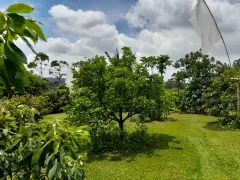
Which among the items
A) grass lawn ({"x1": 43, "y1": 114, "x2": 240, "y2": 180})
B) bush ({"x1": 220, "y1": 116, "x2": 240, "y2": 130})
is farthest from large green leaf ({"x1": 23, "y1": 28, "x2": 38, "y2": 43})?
bush ({"x1": 220, "y1": 116, "x2": 240, "y2": 130})

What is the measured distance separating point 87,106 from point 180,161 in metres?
3.65

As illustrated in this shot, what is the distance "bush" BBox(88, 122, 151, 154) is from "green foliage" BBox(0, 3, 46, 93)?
903cm

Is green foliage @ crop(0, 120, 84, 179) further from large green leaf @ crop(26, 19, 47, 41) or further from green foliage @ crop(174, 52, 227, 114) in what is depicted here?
green foliage @ crop(174, 52, 227, 114)

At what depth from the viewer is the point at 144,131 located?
36.7 feet

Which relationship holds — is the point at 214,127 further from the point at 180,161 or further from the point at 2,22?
the point at 2,22

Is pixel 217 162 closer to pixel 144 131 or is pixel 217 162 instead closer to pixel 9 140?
pixel 144 131

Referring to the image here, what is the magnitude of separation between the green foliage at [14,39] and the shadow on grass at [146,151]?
8230 millimetres

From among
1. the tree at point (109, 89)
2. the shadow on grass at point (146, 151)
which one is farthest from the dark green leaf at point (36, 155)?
the tree at point (109, 89)

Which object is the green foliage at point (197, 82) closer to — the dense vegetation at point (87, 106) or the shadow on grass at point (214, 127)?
the dense vegetation at point (87, 106)

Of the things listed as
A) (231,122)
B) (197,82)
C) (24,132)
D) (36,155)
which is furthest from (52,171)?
(197,82)

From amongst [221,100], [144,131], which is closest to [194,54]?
[221,100]

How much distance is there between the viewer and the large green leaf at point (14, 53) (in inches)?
37.6

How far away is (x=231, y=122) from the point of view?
47.2 ft

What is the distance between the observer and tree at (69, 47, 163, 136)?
10141 millimetres
